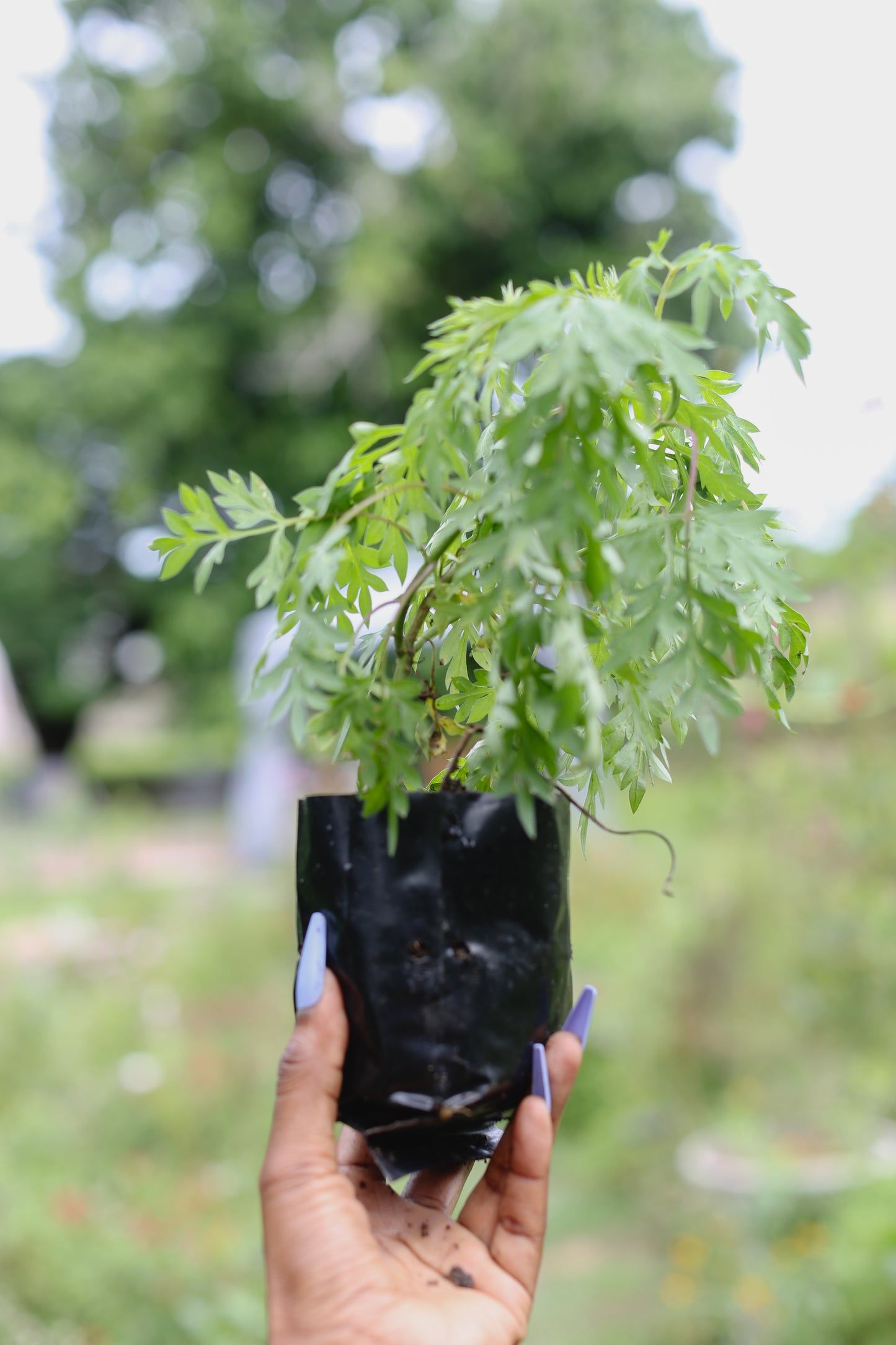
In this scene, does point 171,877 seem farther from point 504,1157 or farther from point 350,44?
point 350,44

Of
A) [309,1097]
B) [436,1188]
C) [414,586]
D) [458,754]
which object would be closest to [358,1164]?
[436,1188]

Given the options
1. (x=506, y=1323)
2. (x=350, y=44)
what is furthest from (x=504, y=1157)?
(x=350, y=44)

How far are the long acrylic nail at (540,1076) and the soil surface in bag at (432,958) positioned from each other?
12 millimetres

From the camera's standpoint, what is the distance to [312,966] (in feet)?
3.64

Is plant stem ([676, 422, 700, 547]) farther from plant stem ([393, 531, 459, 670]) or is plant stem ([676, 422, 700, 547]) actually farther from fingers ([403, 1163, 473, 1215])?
fingers ([403, 1163, 473, 1215])

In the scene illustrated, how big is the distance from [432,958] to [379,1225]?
0.98ft

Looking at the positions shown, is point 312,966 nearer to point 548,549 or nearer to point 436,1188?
point 436,1188

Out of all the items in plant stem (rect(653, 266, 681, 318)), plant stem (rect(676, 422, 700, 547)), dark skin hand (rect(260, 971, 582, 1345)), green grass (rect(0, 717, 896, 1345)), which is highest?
plant stem (rect(653, 266, 681, 318))

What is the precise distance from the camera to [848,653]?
479cm

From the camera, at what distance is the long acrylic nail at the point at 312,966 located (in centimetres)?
109

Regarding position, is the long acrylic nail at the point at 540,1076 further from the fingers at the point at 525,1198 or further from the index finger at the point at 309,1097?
the index finger at the point at 309,1097

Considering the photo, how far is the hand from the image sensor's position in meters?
1.00

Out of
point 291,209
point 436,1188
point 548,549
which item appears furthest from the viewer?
point 291,209

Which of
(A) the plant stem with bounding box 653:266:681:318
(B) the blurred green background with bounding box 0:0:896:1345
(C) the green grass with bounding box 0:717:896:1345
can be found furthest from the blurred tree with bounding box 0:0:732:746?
(A) the plant stem with bounding box 653:266:681:318
